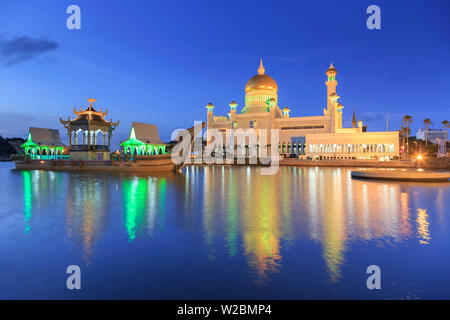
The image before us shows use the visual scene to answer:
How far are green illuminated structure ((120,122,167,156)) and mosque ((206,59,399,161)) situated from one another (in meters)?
27.2

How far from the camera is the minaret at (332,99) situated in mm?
70625


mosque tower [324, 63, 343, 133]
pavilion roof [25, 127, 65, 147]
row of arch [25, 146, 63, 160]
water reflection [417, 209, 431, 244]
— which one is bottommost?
water reflection [417, 209, 431, 244]

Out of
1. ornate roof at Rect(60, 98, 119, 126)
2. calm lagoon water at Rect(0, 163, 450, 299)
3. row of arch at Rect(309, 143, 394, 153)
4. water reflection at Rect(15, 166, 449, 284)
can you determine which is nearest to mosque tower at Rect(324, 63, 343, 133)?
row of arch at Rect(309, 143, 394, 153)

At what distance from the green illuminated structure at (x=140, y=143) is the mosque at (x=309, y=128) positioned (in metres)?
27.2

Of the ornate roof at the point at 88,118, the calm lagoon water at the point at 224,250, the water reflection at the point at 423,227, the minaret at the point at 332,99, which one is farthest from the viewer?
the minaret at the point at 332,99

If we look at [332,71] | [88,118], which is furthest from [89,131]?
[332,71]

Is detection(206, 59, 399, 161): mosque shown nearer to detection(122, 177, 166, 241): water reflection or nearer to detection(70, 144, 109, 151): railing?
detection(70, 144, 109, 151): railing

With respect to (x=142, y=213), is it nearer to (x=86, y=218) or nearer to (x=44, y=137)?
(x=86, y=218)

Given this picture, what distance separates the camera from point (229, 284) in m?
5.86

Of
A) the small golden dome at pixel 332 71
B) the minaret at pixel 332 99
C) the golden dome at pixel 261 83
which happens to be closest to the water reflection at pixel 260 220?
the minaret at pixel 332 99

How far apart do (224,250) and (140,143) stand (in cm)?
4473

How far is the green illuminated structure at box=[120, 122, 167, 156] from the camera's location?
50.4 metres

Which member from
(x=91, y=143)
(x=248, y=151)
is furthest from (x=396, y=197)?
(x=248, y=151)

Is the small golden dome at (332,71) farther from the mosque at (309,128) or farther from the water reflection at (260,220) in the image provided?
the water reflection at (260,220)
